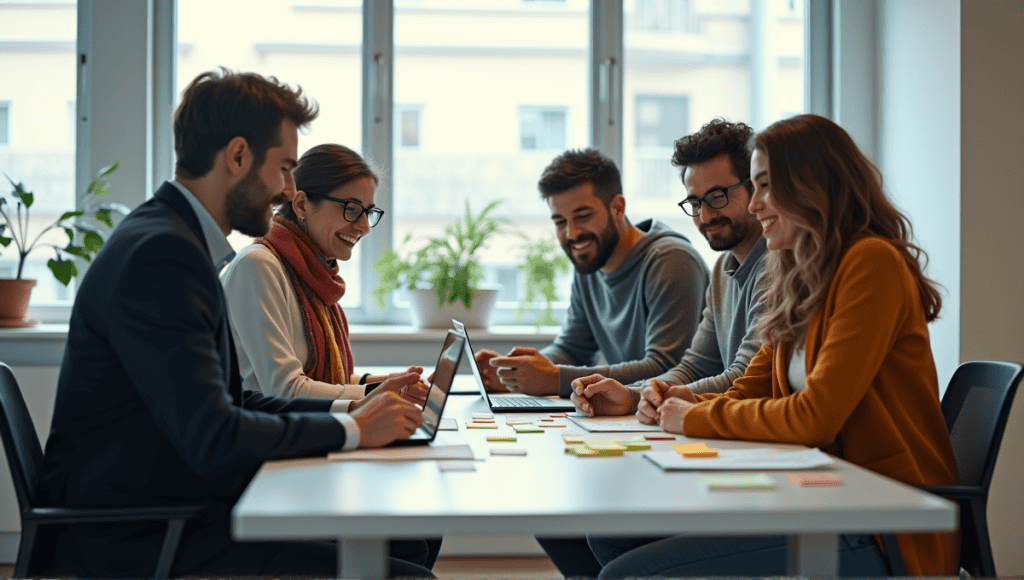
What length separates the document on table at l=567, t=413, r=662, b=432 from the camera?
65.6 inches

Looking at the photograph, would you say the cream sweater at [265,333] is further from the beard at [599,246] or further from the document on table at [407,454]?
the beard at [599,246]

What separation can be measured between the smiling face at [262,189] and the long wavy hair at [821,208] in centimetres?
97

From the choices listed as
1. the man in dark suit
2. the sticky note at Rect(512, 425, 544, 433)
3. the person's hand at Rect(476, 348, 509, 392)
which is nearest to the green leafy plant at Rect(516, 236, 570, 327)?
the person's hand at Rect(476, 348, 509, 392)

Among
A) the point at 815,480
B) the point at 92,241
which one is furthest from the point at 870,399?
the point at 92,241

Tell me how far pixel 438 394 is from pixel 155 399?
546 mm

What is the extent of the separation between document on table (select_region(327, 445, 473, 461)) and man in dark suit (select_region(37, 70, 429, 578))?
2cm

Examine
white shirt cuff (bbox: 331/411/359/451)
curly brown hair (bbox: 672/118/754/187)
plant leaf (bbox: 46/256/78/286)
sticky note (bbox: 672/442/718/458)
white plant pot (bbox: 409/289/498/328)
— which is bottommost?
sticky note (bbox: 672/442/718/458)

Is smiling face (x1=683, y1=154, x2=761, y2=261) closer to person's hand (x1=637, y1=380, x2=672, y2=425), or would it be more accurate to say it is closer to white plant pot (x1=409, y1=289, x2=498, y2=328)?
person's hand (x1=637, y1=380, x2=672, y2=425)

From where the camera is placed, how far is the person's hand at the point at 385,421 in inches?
55.6

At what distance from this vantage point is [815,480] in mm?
1154

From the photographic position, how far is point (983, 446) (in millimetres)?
1571

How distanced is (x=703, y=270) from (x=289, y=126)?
1.54 m

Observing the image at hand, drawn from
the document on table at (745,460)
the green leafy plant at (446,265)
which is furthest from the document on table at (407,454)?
the green leafy plant at (446,265)

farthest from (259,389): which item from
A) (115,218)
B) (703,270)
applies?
(115,218)
